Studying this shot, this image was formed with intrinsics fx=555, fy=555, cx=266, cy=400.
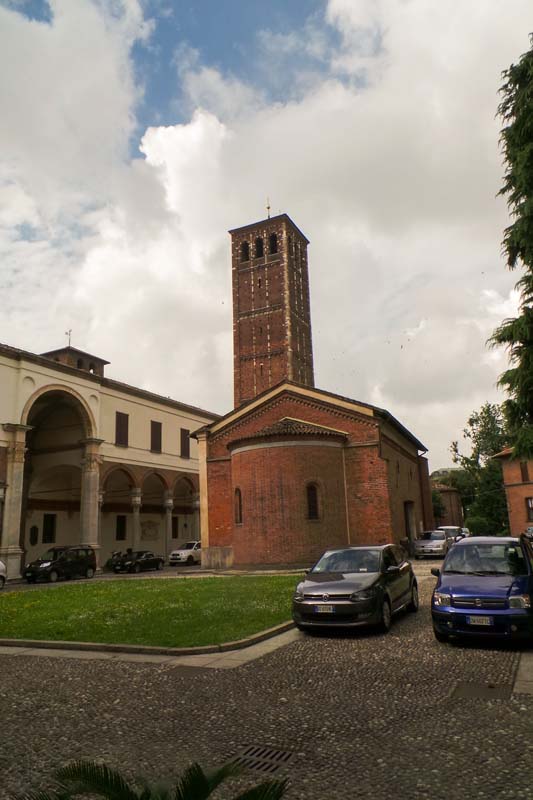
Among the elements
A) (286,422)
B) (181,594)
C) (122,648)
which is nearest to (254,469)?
→ (286,422)

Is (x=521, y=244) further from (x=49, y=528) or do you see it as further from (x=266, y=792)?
(x=49, y=528)

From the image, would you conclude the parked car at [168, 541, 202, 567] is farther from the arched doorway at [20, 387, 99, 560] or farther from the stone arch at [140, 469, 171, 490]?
the arched doorway at [20, 387, 99, 560]

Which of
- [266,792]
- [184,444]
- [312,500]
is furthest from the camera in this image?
[184,444]

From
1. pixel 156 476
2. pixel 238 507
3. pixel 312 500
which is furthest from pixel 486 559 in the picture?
pixel 156 476

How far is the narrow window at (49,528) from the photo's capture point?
3541cm

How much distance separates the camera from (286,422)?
2500 centimetres

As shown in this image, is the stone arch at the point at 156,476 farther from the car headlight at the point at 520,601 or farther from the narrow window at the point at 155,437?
the car headlight at the point at 520,601

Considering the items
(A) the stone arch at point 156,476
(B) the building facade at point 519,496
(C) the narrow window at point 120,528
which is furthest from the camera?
(B) the building facade at point 519,496

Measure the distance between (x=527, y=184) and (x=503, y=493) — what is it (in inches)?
1538

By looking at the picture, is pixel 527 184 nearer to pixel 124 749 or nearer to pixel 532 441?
pixel 532 441

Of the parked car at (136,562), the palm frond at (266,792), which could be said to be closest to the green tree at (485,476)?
the parked car at (136,562)

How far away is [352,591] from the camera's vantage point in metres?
9.46

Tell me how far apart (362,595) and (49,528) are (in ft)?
102

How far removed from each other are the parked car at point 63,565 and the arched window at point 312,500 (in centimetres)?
1330
